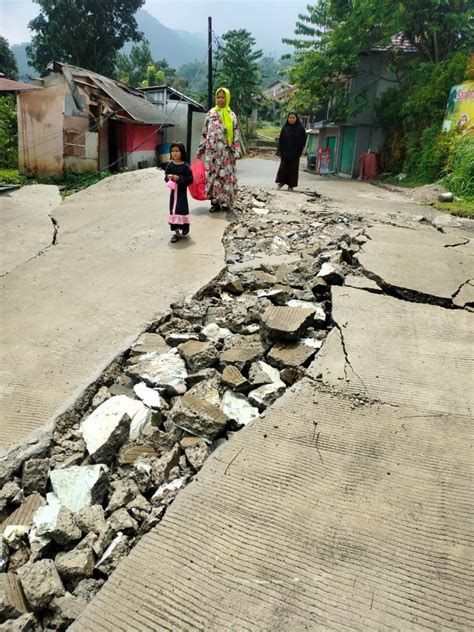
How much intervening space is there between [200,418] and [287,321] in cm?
95

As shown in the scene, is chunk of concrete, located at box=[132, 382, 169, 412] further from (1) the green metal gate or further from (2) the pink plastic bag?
(1) the green metal gate

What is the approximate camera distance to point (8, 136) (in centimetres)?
1534

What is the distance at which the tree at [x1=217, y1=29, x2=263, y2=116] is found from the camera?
3272 centimetres

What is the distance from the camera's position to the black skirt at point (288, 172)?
8.29 meters

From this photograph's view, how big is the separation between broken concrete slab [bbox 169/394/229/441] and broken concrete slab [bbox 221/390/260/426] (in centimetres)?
8

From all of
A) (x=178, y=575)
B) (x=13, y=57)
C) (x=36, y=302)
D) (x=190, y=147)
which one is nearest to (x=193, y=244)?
(x=36, y=302)

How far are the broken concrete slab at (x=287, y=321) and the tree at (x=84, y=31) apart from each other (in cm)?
3016

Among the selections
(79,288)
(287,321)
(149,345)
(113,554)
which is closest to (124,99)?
(79,288)

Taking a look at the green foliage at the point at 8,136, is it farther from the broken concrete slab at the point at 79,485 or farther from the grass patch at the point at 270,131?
the grass patch at the point at 270,131

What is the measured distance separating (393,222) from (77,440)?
197 inches

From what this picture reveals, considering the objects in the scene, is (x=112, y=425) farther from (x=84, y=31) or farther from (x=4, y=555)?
(x=84, y=31)

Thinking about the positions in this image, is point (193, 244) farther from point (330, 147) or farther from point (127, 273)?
point (330, 147)

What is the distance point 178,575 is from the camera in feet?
4.85

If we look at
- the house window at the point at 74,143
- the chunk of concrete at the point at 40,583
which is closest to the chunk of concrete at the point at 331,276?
the chunk of concrete at the point at 40,583
